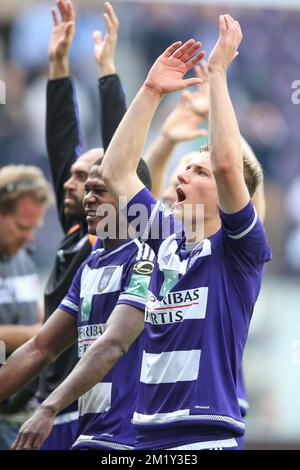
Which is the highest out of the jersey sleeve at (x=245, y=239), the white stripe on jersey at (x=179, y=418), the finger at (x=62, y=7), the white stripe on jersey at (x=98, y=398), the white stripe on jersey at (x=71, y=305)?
the finger at (x=62, y=7)

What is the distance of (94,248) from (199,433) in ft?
5.22

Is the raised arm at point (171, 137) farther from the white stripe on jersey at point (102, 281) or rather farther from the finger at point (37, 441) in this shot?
the finger at point (37, 441)

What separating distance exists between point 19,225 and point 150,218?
283 centimetres

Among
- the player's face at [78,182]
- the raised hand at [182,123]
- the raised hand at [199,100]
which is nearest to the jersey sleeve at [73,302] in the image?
the player's face at [78,182]

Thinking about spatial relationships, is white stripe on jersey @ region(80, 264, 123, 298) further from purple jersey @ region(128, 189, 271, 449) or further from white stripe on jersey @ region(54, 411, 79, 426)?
white stripe on jersey @ region(54, 411, 79, 426)

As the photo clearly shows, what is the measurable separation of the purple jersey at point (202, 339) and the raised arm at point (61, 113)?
6.76ft

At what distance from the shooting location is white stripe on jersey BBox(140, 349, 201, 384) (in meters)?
3.90

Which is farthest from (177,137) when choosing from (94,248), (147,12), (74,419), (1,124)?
(147,12)

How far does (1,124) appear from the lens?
46.8 feet

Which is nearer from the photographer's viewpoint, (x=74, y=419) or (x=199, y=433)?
(x=199, y=433)

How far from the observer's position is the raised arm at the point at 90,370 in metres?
3.94

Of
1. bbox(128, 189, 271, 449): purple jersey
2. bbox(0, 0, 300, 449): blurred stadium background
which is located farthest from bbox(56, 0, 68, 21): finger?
bbox(0, 0, 300, 449): blurred stadium background

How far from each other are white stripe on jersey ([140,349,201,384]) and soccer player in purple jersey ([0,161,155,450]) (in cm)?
25
